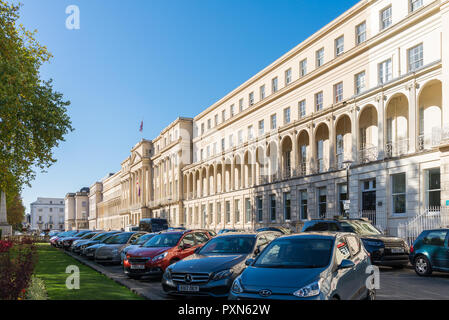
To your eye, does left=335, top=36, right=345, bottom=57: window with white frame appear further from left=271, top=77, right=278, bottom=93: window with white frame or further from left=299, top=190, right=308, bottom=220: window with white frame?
left=299, top=190, right=308, bottom=220: window with white frame

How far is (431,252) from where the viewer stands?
14914 mm

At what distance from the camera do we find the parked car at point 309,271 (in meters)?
7.23

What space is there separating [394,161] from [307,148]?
1273 centimetres

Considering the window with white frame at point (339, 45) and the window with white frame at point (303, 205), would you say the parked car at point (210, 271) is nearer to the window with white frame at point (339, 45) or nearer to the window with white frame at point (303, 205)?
the window with white frame at point (303, 205)

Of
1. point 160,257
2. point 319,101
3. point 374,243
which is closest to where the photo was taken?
point 160,257

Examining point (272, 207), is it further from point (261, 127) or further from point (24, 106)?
point (24, 106)

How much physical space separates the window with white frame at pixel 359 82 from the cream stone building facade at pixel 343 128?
8cm

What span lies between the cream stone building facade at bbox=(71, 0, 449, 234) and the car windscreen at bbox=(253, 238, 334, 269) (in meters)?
16.3

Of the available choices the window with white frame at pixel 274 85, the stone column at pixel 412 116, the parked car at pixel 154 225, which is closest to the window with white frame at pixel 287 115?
the window with white frame at pixel 274 85

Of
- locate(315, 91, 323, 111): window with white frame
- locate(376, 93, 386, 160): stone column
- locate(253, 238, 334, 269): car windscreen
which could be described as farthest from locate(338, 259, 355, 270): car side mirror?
locate(315, 91, 323, 111): window with white frame

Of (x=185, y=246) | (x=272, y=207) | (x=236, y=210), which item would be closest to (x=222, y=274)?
(x=185, y=246)

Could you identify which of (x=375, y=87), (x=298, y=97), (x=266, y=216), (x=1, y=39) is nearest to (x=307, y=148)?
(x=298, y=97)

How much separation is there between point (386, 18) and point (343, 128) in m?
8.36

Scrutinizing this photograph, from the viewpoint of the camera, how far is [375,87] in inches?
1117
